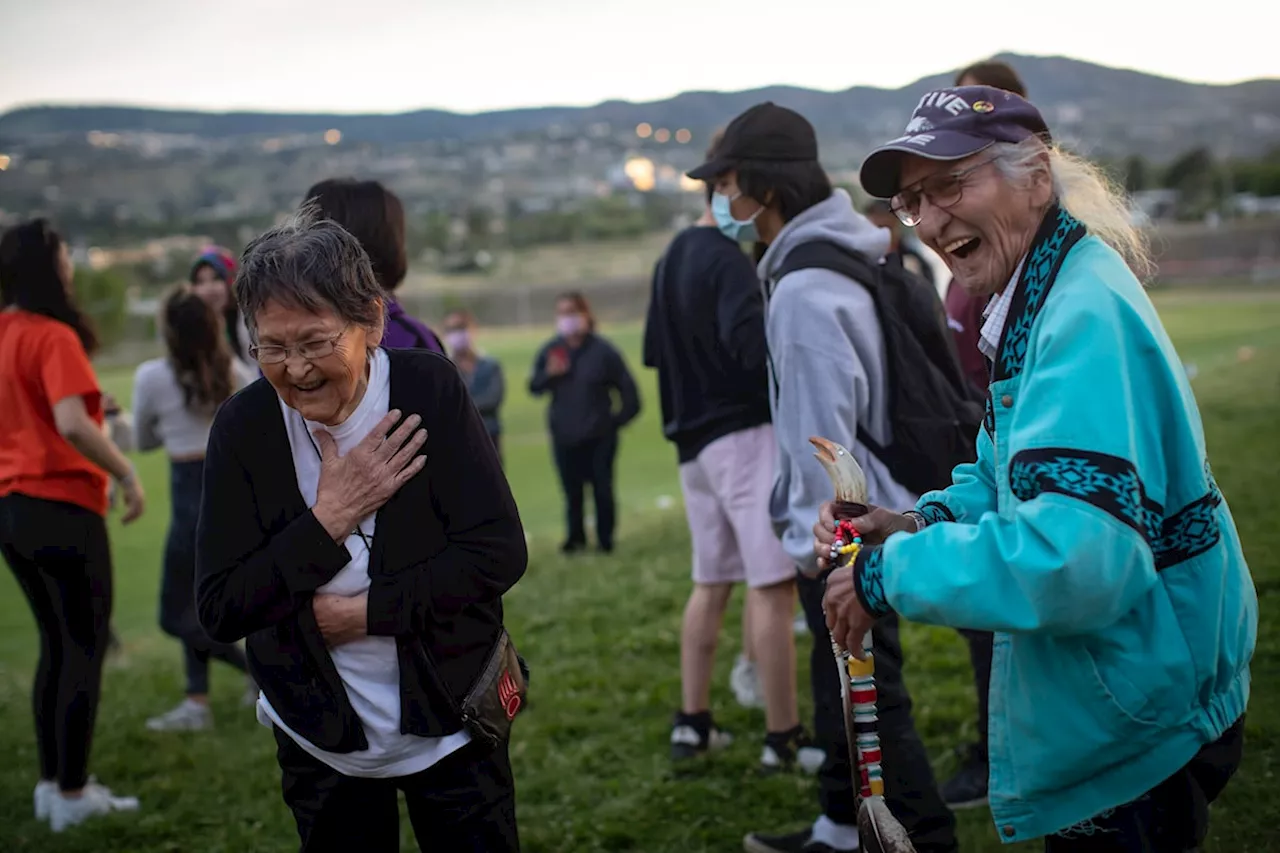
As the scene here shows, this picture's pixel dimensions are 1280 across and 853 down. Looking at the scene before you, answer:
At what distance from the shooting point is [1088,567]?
6.27 feet

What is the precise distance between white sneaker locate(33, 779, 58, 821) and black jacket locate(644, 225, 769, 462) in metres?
2.96

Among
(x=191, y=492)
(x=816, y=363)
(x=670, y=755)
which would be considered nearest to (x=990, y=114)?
(x=816, y=363)

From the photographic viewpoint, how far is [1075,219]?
223 cm

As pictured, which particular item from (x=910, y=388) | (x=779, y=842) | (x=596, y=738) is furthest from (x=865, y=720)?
(x=596, y=738)

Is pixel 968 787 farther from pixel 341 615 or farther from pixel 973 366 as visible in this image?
pixel 341 615

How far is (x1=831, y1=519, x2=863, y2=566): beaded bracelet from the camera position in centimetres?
245

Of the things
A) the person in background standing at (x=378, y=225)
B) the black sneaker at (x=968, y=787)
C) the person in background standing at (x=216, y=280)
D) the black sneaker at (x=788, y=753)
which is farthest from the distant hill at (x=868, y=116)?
the person in background standing at (x=216, y=280)

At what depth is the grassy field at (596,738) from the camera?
466 cm

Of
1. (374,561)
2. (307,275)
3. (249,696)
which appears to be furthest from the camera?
(249,696)

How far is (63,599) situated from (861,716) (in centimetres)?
357

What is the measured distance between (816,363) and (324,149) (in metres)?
121

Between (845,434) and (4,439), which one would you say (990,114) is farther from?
(4,439)

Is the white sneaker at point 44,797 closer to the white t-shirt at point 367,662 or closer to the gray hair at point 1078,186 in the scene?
the white t-shirt at point 367,662

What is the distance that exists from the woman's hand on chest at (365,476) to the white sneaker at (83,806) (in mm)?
3223
